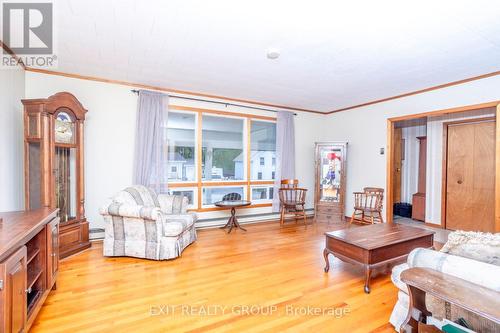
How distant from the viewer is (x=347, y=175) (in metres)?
5.69

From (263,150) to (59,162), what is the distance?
11.4 ft

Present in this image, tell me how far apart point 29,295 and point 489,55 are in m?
5.02

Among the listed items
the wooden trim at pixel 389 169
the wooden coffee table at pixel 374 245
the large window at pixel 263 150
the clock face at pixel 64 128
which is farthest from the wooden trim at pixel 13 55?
the wooden trim at pixel 389 169

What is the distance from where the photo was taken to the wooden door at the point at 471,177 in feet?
14.0

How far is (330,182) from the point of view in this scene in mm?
5523

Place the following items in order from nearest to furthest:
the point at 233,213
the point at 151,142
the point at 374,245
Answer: the point at 374,245
the point at 151,142
the point at 233,213

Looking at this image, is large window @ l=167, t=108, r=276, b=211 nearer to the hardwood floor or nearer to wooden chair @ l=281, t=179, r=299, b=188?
wooden chair @ l=281, t=179, r=299, b=188

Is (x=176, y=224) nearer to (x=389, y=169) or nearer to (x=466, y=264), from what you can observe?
(x=466, y=264)

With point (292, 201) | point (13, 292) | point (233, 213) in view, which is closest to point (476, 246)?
point (13, 292)

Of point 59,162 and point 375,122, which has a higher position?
point 375,122

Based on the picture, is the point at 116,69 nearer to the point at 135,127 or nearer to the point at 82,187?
the point at 135,127

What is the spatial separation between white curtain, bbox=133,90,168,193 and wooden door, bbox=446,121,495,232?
16.9 feet

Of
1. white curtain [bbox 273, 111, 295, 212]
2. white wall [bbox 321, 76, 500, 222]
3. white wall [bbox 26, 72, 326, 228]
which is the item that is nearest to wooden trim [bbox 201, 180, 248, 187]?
white curtain [bbox 273, 111, 295, 212]

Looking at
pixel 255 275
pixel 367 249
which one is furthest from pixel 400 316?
pixel 255 275
